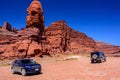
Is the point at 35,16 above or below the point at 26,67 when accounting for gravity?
above

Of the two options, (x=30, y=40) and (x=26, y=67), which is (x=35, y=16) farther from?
(x=26, y=67)

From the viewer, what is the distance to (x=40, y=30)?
6781cm

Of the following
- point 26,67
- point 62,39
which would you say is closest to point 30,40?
point 26,67

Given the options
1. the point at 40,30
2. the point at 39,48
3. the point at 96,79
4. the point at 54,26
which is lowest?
the point at 96,79

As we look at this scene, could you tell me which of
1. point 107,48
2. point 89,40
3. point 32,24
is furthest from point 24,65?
point 107,48

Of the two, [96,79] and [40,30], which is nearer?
[96,79]

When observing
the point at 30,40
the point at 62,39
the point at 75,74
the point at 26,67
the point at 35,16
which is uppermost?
the point at 35,16

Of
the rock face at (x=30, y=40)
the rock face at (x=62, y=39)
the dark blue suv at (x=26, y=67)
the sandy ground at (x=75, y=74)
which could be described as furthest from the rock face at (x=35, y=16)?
the dark blue suv at (x=26, y=67)

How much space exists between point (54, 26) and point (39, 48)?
58.2 m

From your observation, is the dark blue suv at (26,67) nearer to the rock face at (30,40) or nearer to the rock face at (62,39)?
the rock face at (30,40)

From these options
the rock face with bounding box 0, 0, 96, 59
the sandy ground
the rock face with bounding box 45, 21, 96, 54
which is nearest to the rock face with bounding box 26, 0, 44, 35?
the rock face with bounding box 0, 0, 96, 59

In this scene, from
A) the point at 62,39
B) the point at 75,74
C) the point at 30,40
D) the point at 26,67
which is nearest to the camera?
the point at 75,74

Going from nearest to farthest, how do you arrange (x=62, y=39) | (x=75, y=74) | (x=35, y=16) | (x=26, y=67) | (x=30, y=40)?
(x=75, y=74)
(x=26, y=67)
(x=30, y=40)
(x=35, y=16)
(x=62, y=39)

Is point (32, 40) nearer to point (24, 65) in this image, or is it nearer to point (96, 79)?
point (24, 65)
